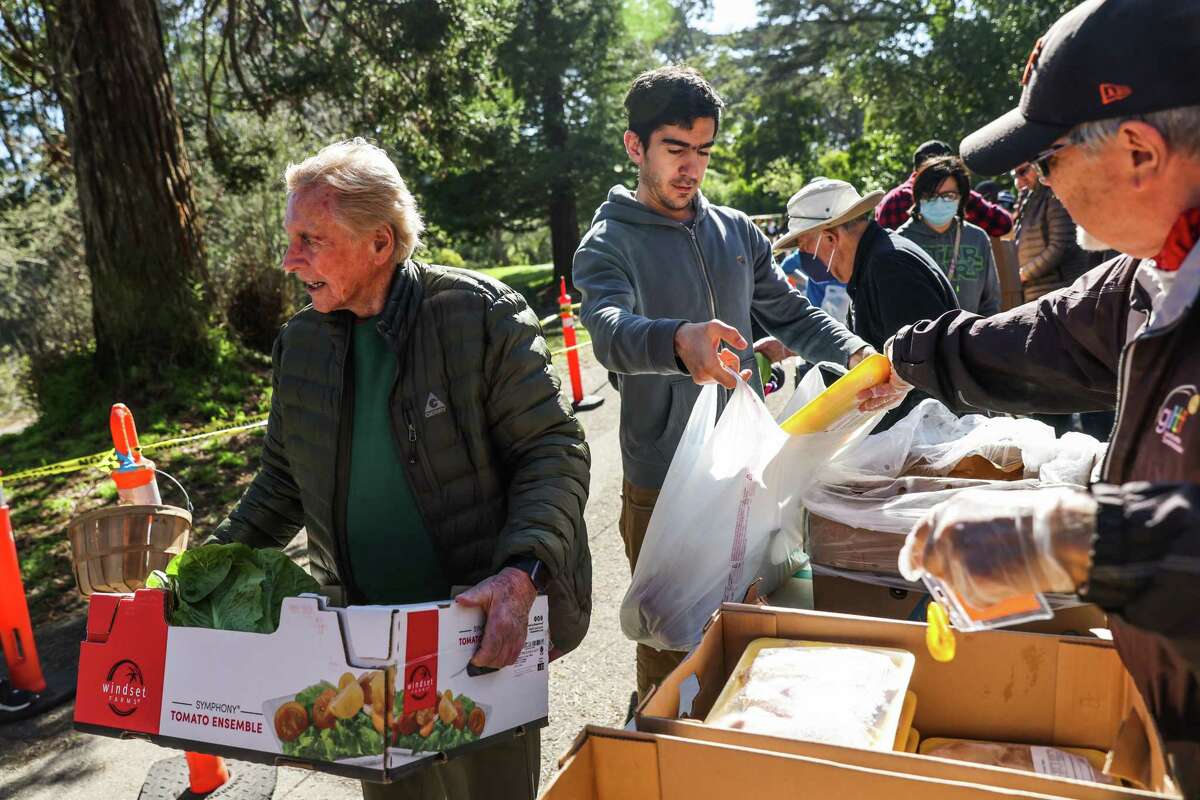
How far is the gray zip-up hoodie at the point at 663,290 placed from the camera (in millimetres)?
2822

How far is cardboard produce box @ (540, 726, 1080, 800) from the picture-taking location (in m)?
1.26

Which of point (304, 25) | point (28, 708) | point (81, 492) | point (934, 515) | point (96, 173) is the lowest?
point (28, 708)

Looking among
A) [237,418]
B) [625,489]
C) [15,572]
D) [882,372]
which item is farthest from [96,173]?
[882,372]

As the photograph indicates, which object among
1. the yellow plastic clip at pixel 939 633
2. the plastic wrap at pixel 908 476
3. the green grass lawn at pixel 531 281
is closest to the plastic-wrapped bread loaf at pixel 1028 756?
the yellow plastic clip at pixel 939 633

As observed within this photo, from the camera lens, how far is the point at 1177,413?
1.12 meters

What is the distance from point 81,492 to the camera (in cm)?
684

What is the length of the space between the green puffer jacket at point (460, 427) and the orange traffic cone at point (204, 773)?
172 cm

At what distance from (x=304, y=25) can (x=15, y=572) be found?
759 cm

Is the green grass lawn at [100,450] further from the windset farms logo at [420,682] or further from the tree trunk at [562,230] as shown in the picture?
the tree trunk at [562,230]

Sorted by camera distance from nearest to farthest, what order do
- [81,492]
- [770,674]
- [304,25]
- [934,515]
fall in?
[934,515] → [770,674] → [81,492] → [304,25]

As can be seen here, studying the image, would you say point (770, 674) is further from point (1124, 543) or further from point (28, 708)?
point (28, 708)

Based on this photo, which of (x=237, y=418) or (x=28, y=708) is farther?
(x=237, y=418)

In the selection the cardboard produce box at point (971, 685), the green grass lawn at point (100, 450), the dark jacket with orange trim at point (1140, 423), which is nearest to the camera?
the dark jacket with orange trim at point (1140, 423)

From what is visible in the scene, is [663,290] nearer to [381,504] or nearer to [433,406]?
[433,406]
